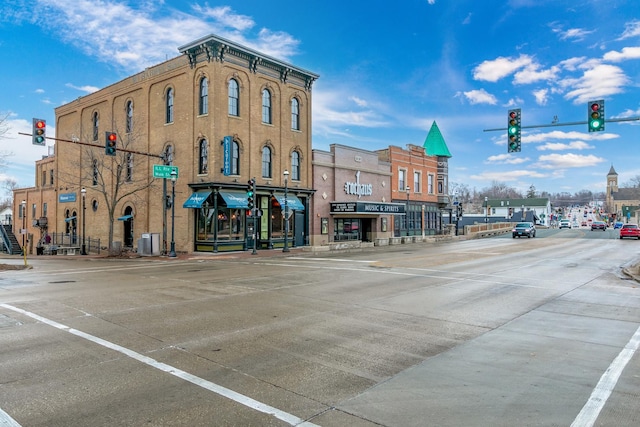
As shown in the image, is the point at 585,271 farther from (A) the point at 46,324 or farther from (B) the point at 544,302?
(A) the point at 46,324

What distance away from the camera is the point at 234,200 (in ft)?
94.2

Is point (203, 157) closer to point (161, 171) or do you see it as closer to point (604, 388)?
point (161, 171)

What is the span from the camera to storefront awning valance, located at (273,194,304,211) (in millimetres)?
32281

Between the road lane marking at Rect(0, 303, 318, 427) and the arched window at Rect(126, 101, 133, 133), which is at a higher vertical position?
the arched window at Rect(126, 101, 133, 133)

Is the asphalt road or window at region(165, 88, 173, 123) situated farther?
window at region(165, 88, 173, 123)

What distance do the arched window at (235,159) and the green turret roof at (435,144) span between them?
29.4 meters

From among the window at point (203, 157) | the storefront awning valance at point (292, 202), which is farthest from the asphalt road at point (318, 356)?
the storefront awning valance at point (292, 202)

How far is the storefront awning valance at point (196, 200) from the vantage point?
91.6ft

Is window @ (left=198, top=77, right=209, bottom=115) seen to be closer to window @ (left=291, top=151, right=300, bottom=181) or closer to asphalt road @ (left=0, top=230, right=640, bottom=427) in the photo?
window @ (left=291, top=151, right=300, bottom=181)

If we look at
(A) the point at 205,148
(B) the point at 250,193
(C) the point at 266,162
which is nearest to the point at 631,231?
(C) the point at 266,162

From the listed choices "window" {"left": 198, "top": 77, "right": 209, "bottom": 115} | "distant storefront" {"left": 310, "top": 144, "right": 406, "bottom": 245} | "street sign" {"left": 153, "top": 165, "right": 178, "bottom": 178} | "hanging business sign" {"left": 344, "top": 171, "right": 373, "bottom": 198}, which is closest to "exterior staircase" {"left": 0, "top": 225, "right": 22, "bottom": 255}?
"window" {"left": 198, "top": 77, "right": 209, "bottom": 115}

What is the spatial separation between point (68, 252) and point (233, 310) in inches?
1333

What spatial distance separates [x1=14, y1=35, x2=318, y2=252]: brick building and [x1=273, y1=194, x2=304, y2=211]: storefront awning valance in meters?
0.08

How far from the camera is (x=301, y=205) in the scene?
33.7 meters
